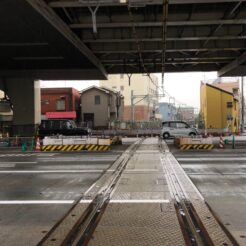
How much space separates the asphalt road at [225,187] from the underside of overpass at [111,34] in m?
6.10

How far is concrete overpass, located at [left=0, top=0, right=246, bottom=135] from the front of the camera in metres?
18.8

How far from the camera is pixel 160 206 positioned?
30.6ft

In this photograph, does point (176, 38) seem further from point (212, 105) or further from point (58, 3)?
point (212, 105)

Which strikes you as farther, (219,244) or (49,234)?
(49,234)

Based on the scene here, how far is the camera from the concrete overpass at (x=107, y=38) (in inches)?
741

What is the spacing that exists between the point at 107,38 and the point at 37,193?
49.9ft

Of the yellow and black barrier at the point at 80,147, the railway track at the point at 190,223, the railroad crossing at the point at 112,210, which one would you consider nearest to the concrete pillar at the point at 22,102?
the yellow and black barrier at the point at 80,147

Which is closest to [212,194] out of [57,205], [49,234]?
[57,205]

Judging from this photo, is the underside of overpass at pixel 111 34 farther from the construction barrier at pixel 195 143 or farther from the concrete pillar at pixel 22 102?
the construction barrier at pixel 195 143

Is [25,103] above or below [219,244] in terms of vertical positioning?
above

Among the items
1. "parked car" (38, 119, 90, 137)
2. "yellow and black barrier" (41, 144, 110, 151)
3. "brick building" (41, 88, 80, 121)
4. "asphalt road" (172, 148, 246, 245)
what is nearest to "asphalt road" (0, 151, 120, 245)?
"asphalt road" (172, 148, 246, 245)

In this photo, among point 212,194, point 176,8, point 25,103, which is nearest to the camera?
point 212,194

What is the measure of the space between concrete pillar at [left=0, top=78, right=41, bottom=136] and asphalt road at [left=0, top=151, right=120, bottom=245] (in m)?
18.3

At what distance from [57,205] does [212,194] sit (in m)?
3.65
